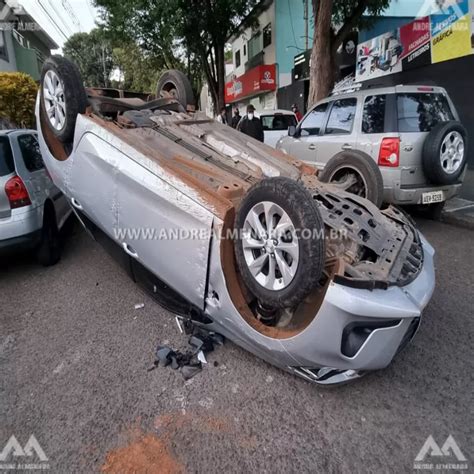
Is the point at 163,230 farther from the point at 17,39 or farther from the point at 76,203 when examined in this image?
Result: the point at 17,39

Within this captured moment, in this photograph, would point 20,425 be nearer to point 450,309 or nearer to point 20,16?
point 450,309

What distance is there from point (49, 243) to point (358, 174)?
11.8ft

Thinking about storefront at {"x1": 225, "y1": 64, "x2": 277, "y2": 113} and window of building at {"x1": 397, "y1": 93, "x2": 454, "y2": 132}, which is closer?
window of building at {"x1": 397, "y1": 93, "x2": 454, "y2": 132}

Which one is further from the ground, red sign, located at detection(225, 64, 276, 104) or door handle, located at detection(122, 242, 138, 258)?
red sign, located at detection(225, 64, 276, 104)

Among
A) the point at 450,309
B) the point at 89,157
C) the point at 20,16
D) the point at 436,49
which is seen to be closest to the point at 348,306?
the point at 450,309

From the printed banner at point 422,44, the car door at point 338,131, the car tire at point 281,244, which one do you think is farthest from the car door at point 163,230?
the printed banner at point 422,44

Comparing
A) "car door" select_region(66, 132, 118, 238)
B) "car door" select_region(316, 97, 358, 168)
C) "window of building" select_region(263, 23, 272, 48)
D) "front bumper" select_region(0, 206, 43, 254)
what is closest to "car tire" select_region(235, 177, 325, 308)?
"car door" select_region(66, 132, 118, 238)

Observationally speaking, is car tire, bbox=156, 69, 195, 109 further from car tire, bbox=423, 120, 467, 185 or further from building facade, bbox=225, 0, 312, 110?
building facade, bbox=225, 0, 312, 110

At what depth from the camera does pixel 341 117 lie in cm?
572

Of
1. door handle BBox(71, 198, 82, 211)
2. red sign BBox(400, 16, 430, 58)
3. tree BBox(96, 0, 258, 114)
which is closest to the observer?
door handle BBox(71, 198, 82, 211)

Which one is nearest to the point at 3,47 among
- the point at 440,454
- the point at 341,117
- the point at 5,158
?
the point at 5,158

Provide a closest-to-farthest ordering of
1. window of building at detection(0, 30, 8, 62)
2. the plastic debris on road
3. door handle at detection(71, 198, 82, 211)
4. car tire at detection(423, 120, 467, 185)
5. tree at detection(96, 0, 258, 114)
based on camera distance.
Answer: the plastic debris on road, door handle at detection(71, 198, 82, 211), car tire at detection(423, 120, 467, 185), tree at detection(96, 0, 258, 114), window of building at detection(0, 30, 8, 62)

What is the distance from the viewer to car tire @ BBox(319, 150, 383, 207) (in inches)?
158

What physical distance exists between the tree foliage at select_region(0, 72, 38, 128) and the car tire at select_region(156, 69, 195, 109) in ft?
26.2
